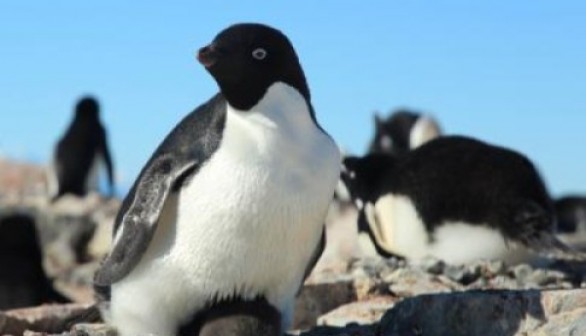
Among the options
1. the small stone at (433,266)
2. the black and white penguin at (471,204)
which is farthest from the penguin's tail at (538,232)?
the small stone at (433,266)

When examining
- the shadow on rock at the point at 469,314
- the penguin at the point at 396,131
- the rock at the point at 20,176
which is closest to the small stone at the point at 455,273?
the shadow on rock at the point at 469,314

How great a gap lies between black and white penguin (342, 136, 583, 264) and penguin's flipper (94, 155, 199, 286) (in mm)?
3395

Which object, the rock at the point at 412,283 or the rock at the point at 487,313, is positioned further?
the rock at the point at 412,283

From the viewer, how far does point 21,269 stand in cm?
1034

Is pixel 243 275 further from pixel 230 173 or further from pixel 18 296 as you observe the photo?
pixel 18 296

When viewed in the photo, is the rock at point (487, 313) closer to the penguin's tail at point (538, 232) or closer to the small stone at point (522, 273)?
the small stone at point (522, 273)

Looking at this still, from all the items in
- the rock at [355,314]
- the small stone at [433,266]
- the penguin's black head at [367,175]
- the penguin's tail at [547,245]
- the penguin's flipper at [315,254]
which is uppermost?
the penguin's black head at [367,175]

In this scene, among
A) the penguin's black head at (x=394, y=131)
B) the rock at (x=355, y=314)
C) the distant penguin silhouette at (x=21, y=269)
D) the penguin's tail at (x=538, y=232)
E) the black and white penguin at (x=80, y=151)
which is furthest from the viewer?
the black and white penguin at (x=80, y=151)

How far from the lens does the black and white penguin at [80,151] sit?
23203 millimetres

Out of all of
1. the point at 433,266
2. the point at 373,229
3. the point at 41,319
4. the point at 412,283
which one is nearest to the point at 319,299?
the point at 412,283

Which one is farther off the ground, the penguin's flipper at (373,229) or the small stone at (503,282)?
the penguin's flipper at (373,229)

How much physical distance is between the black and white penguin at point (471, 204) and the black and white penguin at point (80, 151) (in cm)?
1516

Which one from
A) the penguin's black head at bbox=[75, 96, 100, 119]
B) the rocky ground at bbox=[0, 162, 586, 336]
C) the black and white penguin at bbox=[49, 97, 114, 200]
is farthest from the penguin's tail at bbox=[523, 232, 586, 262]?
the penguin's black head at bbox=[75, 96, 100, 119]

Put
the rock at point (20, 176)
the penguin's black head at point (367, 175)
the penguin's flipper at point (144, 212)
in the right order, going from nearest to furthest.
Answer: the penguin's flipper at point (144, 212) < the penguin's black head at point (367, 175) < the rock at point (20, 176)
